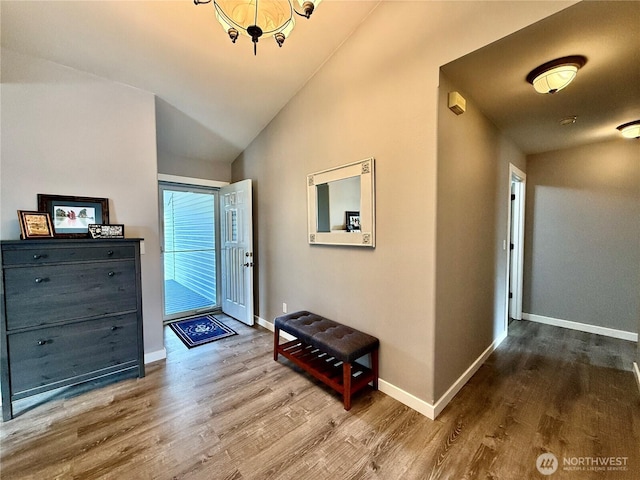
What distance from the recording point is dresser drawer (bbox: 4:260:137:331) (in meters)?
1.82

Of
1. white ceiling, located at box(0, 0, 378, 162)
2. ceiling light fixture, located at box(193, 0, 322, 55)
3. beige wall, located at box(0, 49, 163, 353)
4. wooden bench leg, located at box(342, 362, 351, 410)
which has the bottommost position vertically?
wooden bench leg, located at box(342, 362, 351, 410)

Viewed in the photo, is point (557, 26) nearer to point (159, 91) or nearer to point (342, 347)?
point (342, 347)

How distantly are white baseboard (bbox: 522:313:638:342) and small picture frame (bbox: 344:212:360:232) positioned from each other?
3.29 meters

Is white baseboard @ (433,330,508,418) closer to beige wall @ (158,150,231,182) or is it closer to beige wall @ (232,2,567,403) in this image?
beige wall @ (232,2,567,403)

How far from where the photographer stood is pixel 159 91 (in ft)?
8.40

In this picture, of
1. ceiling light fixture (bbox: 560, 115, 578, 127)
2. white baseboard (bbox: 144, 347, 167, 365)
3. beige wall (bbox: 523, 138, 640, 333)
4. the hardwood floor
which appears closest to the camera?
the hardwood floor

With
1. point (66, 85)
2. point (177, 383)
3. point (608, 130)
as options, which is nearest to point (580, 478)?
point (177, 383)

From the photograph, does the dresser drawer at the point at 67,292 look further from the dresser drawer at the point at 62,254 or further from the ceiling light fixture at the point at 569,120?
the ceiling light fixture at the point at 569,120

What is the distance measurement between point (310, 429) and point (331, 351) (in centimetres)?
51

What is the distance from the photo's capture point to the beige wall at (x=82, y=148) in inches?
78.4

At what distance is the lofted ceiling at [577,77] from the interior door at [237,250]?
270cm

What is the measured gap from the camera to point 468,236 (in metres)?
2.21

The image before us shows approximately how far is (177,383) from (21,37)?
9.63ft

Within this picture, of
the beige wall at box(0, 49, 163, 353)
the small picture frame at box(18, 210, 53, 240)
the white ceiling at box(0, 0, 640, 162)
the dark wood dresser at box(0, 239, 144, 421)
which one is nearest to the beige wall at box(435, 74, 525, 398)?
the white ceiling at box(0, 0, 640, 162)
